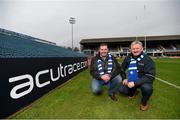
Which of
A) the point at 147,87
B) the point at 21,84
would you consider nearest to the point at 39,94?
the point at 21,84

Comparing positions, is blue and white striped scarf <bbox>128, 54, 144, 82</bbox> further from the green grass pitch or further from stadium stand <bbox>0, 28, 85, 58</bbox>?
stadium stand <bbox>0, 28, 85, 58</bbox>

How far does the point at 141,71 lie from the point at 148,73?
8.3 inches

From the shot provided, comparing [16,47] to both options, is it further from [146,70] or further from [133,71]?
[146,70]

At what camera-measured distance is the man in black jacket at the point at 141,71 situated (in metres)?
4.14

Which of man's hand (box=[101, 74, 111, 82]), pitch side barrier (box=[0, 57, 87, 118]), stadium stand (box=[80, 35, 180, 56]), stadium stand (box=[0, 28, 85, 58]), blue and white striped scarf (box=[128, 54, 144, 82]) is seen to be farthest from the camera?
stadium stand (box=[80, 35, 180, 56])

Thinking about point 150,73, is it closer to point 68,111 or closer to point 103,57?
point 103,57

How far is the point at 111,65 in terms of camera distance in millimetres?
5102

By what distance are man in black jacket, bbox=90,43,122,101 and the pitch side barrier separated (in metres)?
1.32

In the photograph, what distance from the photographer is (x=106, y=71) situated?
515 cm

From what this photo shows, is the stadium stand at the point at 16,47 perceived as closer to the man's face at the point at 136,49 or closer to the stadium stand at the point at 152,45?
the man's face at the point at 136,49

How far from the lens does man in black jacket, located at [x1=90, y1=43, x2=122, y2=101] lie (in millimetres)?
5009

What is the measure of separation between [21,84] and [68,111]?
1.08 m

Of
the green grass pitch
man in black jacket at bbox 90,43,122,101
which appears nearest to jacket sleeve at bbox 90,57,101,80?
man in black jacket at bbox 90,43,122,101

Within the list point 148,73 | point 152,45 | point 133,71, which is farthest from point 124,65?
point 152,45
